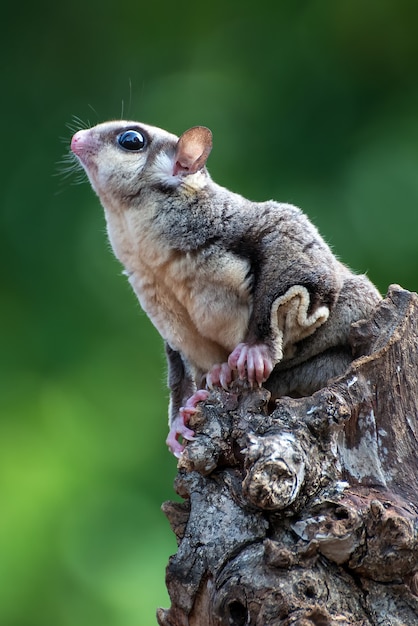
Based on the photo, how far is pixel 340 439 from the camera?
2.85 meters

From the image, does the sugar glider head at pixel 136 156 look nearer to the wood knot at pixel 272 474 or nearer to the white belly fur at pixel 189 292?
the white belly fur at pixel 189 292

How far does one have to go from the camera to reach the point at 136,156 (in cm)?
364

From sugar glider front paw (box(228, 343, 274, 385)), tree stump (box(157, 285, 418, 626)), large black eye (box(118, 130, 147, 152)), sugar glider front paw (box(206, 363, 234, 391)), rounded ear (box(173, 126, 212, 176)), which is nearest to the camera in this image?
tree stump (box(157, 285, 418, 626))

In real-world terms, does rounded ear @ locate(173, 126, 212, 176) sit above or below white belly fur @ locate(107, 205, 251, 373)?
above

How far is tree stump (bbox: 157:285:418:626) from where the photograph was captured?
2576mm

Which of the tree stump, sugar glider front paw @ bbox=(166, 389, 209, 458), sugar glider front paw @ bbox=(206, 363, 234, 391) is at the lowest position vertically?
the tree stump

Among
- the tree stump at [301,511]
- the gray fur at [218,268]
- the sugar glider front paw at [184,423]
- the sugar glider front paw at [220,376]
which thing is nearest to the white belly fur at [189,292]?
the gray fur at [218,268]

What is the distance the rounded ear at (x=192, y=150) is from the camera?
3527 mm

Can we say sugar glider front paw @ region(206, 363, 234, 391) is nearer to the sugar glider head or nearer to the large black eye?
the sugar glider head

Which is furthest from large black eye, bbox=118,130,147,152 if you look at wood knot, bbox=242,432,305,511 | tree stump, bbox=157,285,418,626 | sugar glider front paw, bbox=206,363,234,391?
wood knot, bbox=242,432,305,511

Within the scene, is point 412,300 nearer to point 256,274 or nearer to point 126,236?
point 256,274

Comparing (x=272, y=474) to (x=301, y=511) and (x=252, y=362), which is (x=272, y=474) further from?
(x=252, y=362)

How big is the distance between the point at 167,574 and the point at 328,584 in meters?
0.42

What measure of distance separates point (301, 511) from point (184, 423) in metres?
0.60
